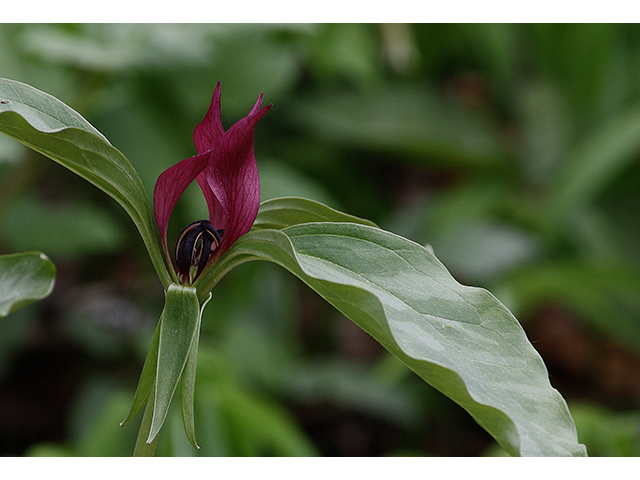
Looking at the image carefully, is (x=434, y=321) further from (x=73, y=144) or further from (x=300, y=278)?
(x=73, y=144)

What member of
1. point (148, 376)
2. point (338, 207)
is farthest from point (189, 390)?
point (338, 207)

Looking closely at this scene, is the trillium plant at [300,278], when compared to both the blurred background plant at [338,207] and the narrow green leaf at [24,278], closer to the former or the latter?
the narrow green leaf at [24,278]

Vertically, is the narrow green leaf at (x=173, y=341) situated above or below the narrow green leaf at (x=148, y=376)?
above

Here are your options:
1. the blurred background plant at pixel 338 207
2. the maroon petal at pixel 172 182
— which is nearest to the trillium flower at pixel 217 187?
the maroon petal at pixel 172 182

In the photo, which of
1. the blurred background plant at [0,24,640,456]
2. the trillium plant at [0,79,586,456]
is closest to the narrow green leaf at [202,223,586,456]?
the trillium plant at [0,79,586,456]

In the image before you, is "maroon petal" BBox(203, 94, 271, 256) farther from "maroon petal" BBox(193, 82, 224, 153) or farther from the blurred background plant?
the blurred background plant

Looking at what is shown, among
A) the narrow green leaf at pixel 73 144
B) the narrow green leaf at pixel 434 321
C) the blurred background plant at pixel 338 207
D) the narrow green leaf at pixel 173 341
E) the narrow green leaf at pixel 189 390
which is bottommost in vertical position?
the blurred background plant at pixel 338 207

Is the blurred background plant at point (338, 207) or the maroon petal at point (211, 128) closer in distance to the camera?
the maroon petal at point (211, 128)
